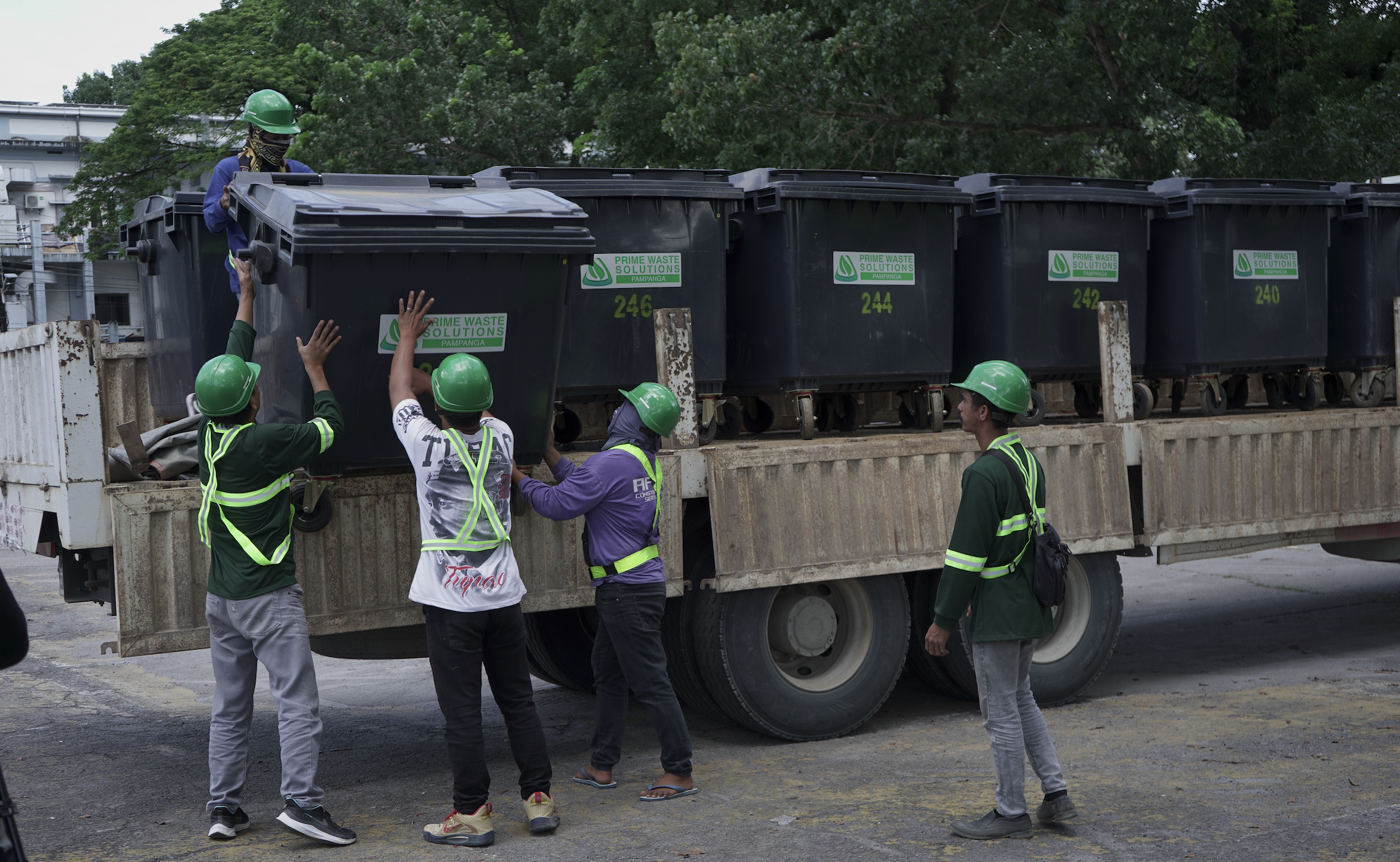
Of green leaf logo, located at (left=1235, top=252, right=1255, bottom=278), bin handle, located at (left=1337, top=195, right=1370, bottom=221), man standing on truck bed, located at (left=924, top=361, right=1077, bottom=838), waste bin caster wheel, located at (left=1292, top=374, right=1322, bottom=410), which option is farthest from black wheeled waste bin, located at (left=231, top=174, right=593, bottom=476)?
bin handle, located at (left=1337, top=195, right=1370, bottom=221)

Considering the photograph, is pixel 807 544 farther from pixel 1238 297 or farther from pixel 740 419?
pixel 1238 297

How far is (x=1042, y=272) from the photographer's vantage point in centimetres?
698

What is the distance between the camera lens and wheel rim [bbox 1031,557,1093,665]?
22.5 ft

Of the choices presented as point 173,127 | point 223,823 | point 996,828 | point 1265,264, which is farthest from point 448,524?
point 173,127

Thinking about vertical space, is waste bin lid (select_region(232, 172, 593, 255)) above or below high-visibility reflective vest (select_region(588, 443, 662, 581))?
above

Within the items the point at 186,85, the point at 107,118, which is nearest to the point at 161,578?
the point at 186,85

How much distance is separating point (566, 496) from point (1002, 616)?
1.68 meters

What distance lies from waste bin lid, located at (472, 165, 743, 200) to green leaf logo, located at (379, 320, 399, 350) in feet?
3.62

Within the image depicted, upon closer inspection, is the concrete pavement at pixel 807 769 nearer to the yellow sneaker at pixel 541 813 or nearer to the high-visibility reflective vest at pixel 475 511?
the yellow sneaker at pixel 541 813

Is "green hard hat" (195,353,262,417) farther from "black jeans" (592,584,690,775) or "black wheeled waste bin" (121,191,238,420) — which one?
"black jeans" (592,584,690,775)

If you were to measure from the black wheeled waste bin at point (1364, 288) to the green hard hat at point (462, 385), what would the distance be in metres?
5.65

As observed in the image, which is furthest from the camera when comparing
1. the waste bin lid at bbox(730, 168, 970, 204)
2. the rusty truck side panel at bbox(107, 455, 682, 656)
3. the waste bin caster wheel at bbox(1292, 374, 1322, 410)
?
the waste bin caster wheel at bbox(1292, 374, 1322, 410)

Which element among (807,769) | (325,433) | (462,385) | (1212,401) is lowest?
(807,769)

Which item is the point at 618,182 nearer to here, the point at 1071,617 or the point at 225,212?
the point at 225,212
